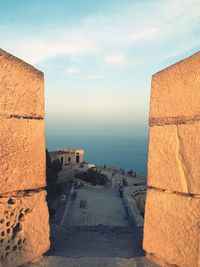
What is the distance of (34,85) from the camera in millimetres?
3574

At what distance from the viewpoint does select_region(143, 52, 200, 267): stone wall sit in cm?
316

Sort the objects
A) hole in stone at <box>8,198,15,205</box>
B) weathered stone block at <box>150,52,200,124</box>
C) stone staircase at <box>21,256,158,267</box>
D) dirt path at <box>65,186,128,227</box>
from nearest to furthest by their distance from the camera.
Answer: weathered stone block at <box>150,52,200,124</box> < hole in stone at <box>8,198,15,205</box> < stone staircase at <box>21,256,158,267</box> < dirt path at <box>65,186,128,227</box>

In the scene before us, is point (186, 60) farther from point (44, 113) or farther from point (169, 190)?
point (44, 113)

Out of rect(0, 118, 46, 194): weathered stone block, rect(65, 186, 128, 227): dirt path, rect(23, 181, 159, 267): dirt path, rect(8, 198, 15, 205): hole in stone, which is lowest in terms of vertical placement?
rect(65, 186, 128, 227): dirt path

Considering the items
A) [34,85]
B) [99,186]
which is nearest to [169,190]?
[34,85]

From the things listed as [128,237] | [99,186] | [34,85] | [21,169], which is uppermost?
[34,85]

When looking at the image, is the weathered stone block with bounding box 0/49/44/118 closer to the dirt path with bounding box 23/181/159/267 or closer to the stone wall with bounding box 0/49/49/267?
the stone wall with bounding box 0/49/49/267

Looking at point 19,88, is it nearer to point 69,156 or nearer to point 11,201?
point 11,201

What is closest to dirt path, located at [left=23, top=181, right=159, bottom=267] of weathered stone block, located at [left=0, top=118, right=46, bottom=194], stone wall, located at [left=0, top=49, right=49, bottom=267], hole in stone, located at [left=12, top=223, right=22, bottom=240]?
stone wall, located at [left=0, top=49, right=49, bottom=267]

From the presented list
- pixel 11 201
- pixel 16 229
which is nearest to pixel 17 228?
pixel 16 229

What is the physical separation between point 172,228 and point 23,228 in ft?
5.37

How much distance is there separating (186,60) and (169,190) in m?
1.45

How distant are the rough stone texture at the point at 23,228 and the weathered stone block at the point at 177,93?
5.58ft

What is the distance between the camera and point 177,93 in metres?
3.38
